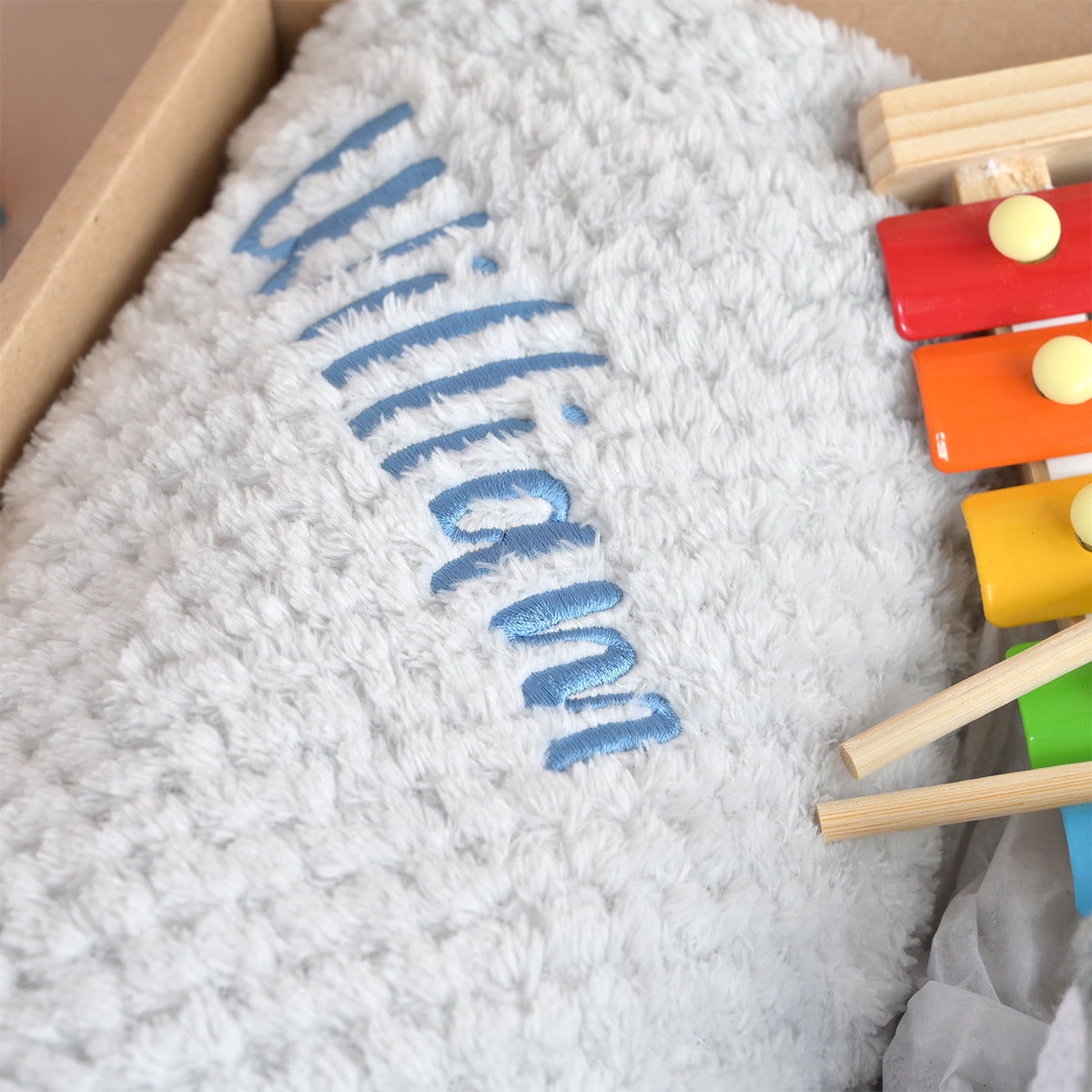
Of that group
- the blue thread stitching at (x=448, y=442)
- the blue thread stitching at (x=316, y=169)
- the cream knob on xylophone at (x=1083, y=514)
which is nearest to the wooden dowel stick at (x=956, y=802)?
the cream knob on xylophone at (x=1083, y=514)

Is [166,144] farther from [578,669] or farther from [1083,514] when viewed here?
[1083,514]

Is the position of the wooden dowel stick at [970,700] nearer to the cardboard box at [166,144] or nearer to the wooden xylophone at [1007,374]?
the wooden xylophone at [1007,374]

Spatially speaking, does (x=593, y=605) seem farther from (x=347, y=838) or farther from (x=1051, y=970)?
(x=1051, y=970)

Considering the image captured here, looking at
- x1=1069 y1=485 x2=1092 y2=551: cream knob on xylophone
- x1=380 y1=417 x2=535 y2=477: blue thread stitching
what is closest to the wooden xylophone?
x1=1069 y1=485 x2=1092 y2=551: cream knob on xylophone

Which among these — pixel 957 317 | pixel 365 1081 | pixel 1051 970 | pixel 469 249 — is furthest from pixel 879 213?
pixel 365 1081

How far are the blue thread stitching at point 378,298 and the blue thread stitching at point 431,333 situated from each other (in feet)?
0.07

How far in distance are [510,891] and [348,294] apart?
34 centimetres

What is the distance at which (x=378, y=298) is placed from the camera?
61cm

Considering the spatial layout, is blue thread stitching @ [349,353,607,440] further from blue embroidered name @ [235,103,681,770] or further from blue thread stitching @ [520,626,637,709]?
blue thread stitching @ [520,626,637,709]

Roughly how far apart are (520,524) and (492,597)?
45mm

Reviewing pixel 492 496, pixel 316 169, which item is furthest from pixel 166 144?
pixel 492 496

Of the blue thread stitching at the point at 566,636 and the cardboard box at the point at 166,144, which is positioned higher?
the cardboard box at the point at 166,144

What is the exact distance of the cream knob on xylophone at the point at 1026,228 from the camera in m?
0.60

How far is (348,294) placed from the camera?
616 millimetres
